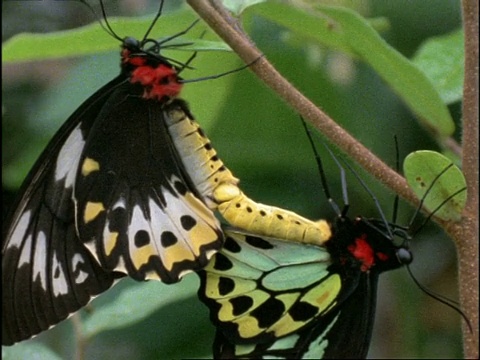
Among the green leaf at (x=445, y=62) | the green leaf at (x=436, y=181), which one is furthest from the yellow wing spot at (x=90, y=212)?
the green leaf at (x=445, y=62)

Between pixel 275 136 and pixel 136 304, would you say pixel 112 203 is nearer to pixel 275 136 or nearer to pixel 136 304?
pixel 136 304

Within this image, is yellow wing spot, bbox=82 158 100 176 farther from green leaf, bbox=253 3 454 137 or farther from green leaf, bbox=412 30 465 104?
green leaf, bbox=412 30 465 104

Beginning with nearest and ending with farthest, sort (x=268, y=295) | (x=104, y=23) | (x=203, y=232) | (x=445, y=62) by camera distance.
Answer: (x=203, y=232)
(x=268, y=295)
(x=104, y=23)
(x=445, y=62)

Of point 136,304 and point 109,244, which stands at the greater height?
point 109,244

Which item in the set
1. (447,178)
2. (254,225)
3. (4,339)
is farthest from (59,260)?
(447,178)

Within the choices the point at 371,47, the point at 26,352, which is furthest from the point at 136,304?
the point at 371,47

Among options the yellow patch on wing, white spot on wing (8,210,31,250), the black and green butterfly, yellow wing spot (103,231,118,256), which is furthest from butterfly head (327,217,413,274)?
white spot on wing (8,210,31,250)

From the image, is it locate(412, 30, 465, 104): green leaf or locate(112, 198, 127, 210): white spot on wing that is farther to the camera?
locate(412, 30, 465, 104): green leaf
